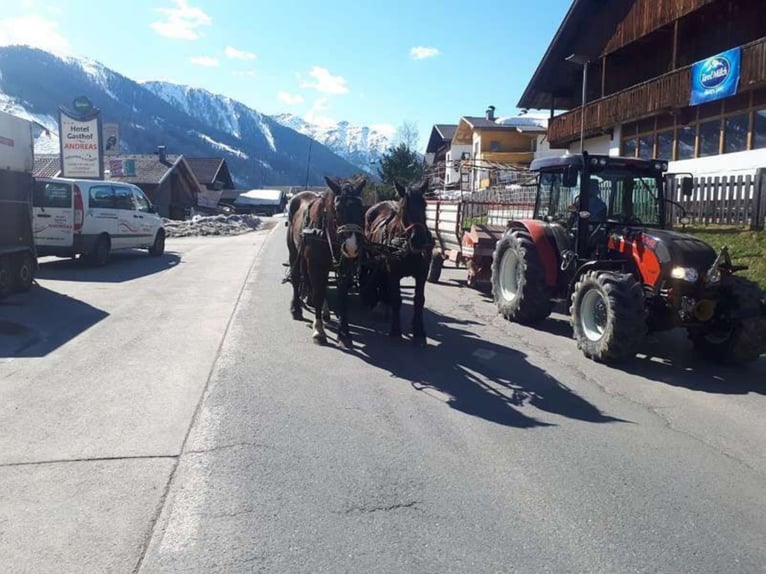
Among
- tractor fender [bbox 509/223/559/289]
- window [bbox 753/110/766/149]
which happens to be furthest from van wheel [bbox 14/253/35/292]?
window [bbox 753/110/766/149]

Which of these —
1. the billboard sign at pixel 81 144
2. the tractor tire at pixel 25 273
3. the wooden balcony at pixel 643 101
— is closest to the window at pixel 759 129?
the wooden balcony at pixel 643 101

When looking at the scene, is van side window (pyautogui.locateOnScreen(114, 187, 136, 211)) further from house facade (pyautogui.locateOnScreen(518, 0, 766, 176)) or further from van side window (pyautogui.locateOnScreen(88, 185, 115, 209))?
house facade (pyautogui.locateOnScreen(518, 0, 766, 176))

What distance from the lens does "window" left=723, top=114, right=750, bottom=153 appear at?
22.3 metres

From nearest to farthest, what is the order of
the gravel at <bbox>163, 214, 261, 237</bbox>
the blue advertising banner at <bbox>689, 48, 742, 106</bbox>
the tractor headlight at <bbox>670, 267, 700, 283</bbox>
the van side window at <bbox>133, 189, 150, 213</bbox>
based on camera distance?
the tractor headlight at <bbox>670, 267, 700, 283</bbox>, the van side window at <bbox>133, 189, 150, 213</bbox>, the blue advertising banner at <bbox>689, 48, 742, 106</bbox>, the gravel at <bbox>163, 214, 261, 237</bbox>

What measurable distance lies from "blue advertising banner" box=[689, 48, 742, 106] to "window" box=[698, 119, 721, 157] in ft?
5.81

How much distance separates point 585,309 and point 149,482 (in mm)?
5585

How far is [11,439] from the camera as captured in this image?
17.0 feet

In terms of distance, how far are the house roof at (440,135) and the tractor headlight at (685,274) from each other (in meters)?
67.1

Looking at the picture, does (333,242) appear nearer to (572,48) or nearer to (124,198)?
(124,198)

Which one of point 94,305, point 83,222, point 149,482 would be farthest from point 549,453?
point 83,222

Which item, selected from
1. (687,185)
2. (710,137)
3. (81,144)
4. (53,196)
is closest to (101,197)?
(53,196)

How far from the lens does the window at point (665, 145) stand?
1043 inches

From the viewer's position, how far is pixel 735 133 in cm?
2284

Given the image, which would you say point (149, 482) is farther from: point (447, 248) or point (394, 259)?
point (447, 248)
